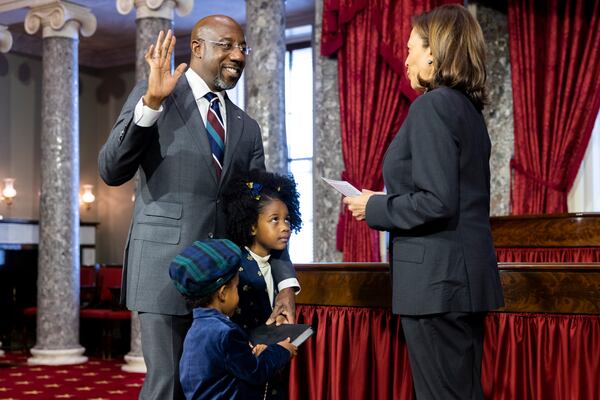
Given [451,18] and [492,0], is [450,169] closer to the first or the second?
[451,18]

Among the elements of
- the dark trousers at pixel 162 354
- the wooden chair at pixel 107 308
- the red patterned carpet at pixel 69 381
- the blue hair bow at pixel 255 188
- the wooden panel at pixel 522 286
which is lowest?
the red patterned carpet at pixel 69 381

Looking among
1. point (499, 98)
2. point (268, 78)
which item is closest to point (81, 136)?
point (268, 78)

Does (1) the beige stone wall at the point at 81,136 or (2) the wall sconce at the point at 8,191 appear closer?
(2) the wall sconce at the point at 8,191

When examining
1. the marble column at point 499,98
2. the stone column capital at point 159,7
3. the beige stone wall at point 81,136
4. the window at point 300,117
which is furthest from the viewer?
the beige stone wall at point 81,136

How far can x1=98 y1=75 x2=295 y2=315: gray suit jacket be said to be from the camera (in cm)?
267

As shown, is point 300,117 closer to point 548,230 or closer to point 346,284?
point 548,230

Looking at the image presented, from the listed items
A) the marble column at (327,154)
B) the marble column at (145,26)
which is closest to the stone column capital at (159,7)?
the marble column at (145,26)

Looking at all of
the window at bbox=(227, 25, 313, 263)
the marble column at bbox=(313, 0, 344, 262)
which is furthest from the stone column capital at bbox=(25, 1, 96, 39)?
the marble column at bbox=(313, 0, 344, 262)

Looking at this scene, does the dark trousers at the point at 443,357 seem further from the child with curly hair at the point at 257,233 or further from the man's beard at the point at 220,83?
the man's beard at the point at 220,83

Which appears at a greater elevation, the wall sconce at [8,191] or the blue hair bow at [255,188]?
the wall sconce at [8,191]

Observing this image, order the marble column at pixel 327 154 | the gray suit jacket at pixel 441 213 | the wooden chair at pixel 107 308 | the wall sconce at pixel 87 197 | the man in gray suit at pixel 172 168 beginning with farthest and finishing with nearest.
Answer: the wall sconce at pixel 87 197 → the wooden chair at pixel 107 308 → the marble column at pixel 327 154 → the man in gray suit at pixel 172 168 → the gray suit jacket at pixel 441 213

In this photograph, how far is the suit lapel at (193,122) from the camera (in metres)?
2.75

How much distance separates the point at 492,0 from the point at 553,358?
15.9 ft

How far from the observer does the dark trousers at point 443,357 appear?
8.17ft
